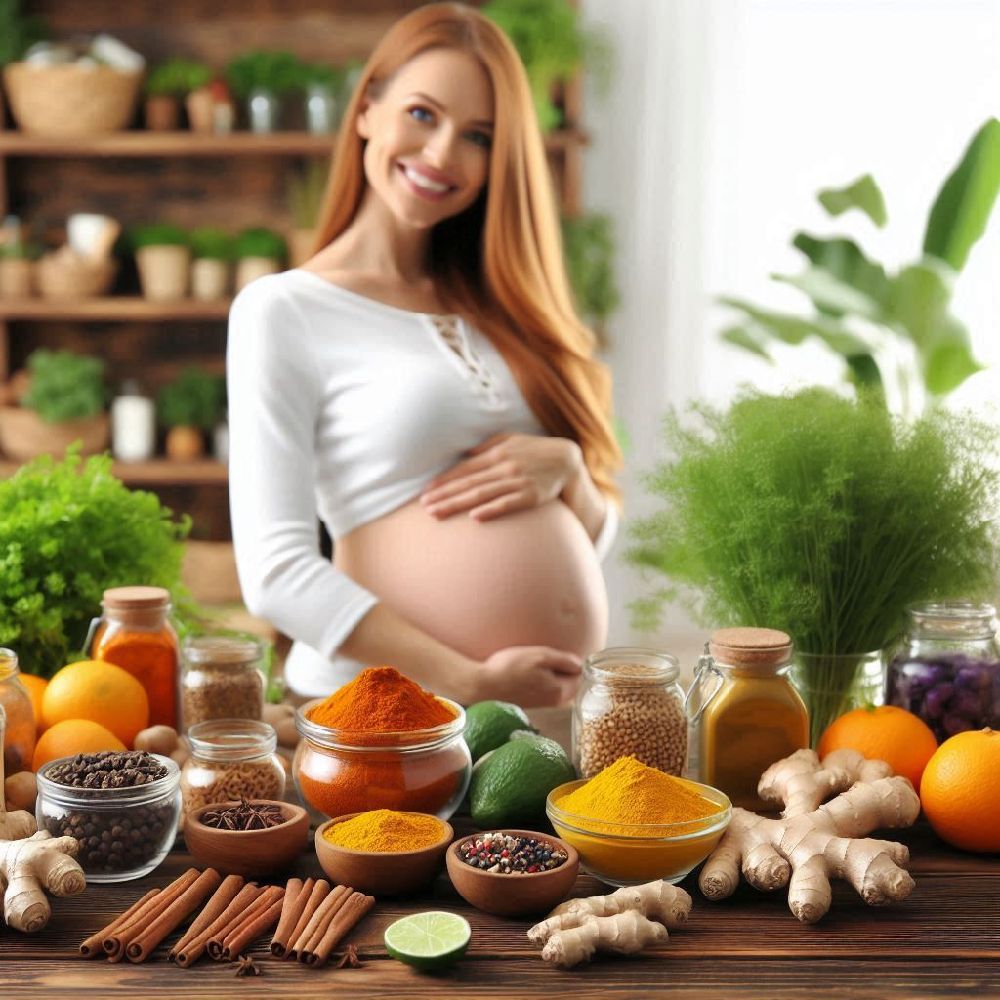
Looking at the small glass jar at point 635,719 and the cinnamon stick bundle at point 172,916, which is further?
the small glass jar at point 635,719

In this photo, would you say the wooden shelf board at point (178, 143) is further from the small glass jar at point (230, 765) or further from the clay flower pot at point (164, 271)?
the small glass jar at point (230, 765)

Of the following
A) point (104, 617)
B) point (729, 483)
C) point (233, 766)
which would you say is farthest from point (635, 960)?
point (104, 617)

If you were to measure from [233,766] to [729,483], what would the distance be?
20.4 inches

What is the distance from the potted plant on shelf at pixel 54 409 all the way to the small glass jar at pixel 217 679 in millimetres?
2817

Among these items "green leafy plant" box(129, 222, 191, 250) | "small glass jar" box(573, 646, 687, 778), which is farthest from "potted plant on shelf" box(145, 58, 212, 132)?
"small glass jar" box(573, 646, 687, 778)

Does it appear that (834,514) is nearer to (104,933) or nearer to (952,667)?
(952,667)

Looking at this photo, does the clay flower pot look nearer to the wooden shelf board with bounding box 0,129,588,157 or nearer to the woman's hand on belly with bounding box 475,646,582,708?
the wooden shelf board with bounding box 0,129,588,157

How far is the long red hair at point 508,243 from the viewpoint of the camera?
174 cm

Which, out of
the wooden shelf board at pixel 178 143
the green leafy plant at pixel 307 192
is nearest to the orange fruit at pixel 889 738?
the wooden shelf board at pixel 178 143

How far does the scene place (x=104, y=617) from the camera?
4.06ft

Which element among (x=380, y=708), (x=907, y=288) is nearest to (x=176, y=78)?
(x=907, y=288)

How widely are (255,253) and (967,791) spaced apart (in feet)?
10.6

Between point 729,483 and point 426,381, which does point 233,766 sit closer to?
point 729,483

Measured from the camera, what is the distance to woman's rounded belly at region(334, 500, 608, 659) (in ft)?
5.56
